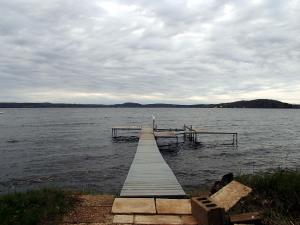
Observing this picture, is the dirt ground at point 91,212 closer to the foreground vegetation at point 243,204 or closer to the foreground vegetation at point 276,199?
the foreground vegetation at point 243,204

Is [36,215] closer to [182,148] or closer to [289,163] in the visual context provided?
[289,163]

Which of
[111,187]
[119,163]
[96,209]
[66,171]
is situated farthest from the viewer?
[119,163]

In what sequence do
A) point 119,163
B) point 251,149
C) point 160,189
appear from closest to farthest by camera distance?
point 160,189 < point 119,163 < point 251,149

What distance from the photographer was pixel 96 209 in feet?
25.1

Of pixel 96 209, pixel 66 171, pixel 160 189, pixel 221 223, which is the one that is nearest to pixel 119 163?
pixel 66 171

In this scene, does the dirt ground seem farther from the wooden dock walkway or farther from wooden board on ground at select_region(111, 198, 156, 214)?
the wooden dock walkway

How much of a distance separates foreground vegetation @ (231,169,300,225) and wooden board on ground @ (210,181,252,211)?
0.37m

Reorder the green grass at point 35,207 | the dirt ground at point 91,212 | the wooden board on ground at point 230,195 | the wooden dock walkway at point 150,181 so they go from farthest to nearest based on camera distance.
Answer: the wooden dock walkway at point 150,181 → the wooden board on ground at point 230,195 → the dirt ground at point 91,212 → the green grass at point 35,207

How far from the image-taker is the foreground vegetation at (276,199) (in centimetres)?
734

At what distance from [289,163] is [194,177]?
33.3ft

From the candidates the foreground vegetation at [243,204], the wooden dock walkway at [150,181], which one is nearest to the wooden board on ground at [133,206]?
the foreground vegetation at [243,204]

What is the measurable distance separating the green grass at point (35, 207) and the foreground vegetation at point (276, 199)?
3782 mm

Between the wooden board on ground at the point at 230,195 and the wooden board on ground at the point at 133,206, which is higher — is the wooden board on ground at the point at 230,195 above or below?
Answer: above

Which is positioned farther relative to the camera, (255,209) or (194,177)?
(194,177)
